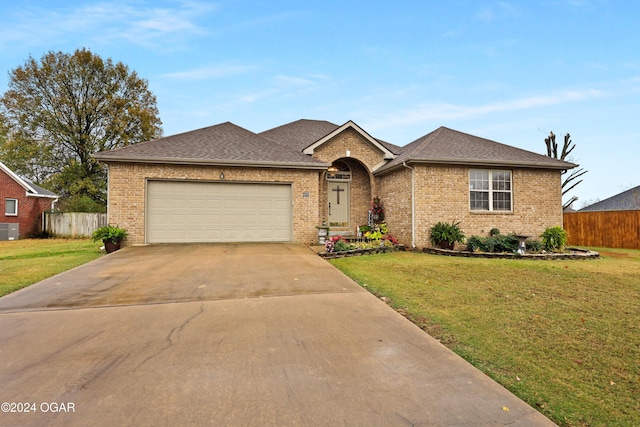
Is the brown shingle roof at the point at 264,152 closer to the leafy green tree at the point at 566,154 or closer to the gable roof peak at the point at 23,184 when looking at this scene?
the gable roof peak at the point at 23,184

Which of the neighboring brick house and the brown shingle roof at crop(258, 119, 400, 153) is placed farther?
the neighboring brick house

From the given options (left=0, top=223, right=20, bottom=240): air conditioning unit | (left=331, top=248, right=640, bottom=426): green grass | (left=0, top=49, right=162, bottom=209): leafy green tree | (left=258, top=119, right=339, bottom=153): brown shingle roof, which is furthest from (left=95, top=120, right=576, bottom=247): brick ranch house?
(left=0, top=49, right=162, bottom=209): leafy green tree

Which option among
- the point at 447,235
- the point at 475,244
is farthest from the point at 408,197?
the point at 475,244

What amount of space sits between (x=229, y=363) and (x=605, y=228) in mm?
18847

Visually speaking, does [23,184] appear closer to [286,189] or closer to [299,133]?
[299,133]

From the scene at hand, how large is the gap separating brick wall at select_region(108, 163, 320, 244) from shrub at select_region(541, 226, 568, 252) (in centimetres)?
817

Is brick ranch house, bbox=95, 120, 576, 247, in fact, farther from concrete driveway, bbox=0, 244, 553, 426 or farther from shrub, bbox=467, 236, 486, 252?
Answer: concrete driveway, bbox=0, 244, 553, 426

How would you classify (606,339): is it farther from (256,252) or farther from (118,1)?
(118,1)

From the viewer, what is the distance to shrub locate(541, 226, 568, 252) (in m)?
11.5

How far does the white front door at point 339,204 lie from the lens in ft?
48.1

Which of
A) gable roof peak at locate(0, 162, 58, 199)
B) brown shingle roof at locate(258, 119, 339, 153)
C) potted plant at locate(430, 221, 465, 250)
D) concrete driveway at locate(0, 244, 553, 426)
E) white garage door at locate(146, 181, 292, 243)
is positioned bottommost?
concrete driveway at locate(0, 244, 553, 426)

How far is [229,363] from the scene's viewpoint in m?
3.03

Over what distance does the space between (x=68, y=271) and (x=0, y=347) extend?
14.7 ft

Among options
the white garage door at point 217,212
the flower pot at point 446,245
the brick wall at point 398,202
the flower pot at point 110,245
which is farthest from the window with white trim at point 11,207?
the flower pot at point 446,245
